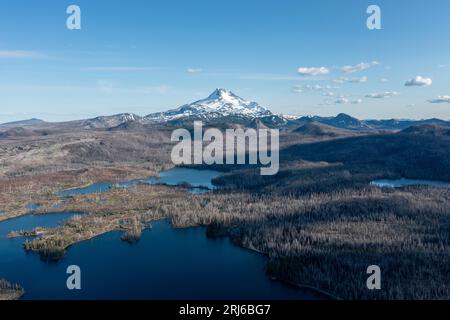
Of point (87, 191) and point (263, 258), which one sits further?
point (87, 191)

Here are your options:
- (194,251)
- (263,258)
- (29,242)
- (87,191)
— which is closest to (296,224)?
(263,258)

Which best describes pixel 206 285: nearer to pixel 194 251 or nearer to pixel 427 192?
pixel 194 251

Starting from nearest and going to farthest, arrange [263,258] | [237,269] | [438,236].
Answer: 1. [237,269]
2. [263,258]
3. [438,236]

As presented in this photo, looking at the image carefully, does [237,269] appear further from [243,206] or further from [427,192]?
[427,192]

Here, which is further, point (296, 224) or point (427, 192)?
point (427, 192)

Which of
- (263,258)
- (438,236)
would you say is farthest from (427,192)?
(263,258)
